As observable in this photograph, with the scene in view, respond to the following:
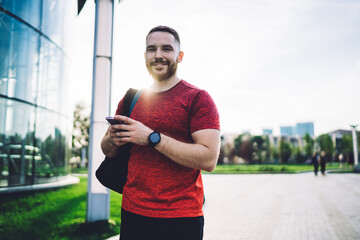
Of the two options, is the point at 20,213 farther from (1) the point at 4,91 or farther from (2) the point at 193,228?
(2) the point at 193,228

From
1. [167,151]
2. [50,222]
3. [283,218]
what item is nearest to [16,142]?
[50,222]

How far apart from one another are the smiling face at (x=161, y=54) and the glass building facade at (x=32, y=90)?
9.81 metres

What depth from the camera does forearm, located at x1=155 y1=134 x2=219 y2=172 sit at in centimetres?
145

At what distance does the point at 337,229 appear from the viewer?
5863 millimetres

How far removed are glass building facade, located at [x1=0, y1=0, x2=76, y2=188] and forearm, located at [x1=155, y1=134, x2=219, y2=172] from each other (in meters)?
10.1

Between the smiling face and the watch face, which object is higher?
the smiling face

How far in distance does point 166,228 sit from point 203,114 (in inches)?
24.1

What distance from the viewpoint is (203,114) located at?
1.54 meters

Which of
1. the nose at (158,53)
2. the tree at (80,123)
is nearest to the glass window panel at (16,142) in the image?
the nose at (158,53)

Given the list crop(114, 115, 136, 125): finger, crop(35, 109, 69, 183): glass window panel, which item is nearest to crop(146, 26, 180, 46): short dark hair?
crop(114, 115, 136, 125): finger

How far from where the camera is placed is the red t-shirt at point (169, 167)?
4.98 feet

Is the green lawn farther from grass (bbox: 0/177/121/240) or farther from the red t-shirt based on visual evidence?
the red t-shirt

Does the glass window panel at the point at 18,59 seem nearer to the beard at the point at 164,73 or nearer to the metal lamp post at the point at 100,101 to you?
the metal lamp post at the point at 100,101

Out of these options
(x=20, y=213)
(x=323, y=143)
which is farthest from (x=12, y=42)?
(x=323, y=143)
